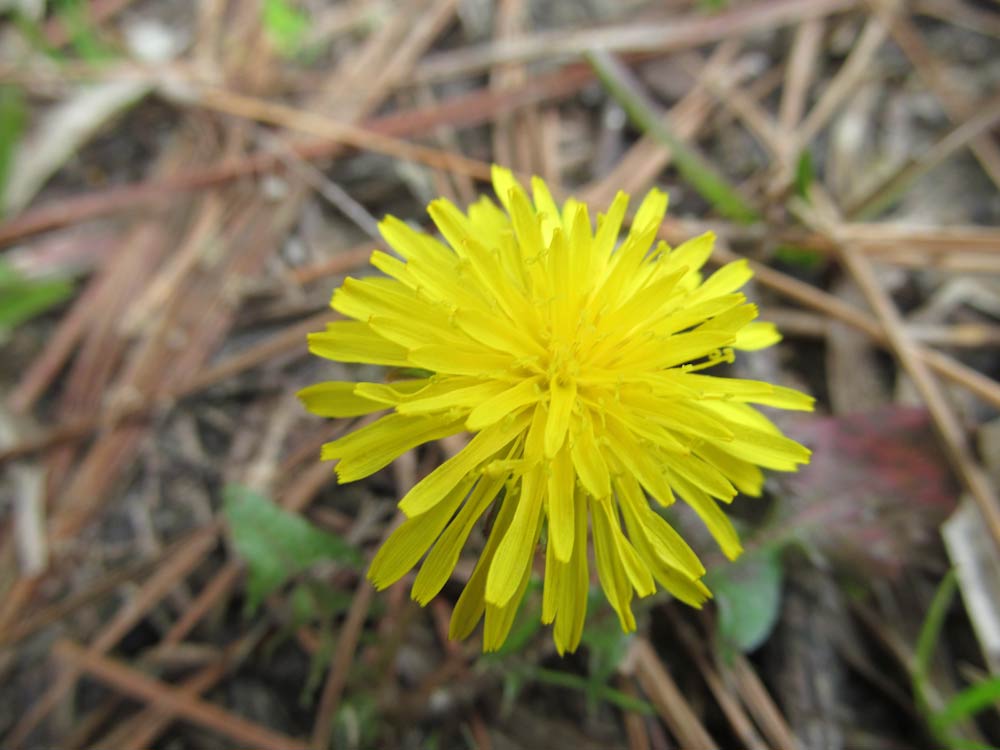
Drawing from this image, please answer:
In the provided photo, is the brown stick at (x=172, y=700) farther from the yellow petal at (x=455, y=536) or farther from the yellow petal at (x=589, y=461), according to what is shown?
the yellow petal at (x=589, y=461)

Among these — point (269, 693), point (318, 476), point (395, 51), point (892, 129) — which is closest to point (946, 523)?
point (892, 129)

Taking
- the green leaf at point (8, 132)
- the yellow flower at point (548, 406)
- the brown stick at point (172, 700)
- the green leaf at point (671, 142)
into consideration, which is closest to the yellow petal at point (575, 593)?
the yellow flower at point (548, 406)

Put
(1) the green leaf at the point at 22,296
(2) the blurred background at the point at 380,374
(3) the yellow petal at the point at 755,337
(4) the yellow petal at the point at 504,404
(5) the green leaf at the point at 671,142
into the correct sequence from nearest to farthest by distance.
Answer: (4) the yellow petal at the point at 504,404, (3) the yellow petal at the point at 755,337, (2) the blurred background at the point at 380,374, (5) the green leaf at the point at 671,142, (1) the green leaf at the point at 22,296

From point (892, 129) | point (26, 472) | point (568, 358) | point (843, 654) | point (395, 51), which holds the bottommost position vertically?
point (843, 654)

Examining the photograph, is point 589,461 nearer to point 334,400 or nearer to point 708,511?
point 708,511

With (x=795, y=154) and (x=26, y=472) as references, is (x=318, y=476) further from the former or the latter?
(x=795, y=154)

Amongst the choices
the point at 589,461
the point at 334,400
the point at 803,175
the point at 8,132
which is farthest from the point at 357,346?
the point at 8,132
